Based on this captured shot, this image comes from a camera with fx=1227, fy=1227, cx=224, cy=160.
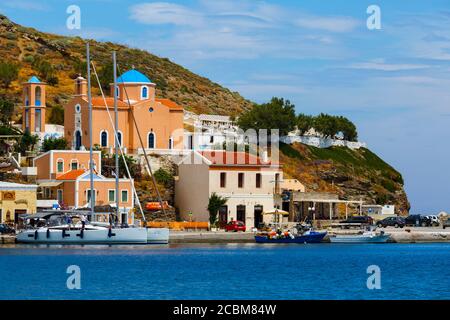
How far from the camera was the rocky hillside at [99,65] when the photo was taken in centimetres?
15312

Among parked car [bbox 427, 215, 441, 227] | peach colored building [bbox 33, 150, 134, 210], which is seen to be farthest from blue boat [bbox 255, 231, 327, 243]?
parked car [bbox 427, 215, 441, 227]

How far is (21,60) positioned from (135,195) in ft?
215

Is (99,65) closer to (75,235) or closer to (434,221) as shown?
(434,221)

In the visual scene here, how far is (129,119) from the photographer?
105750 millimetres

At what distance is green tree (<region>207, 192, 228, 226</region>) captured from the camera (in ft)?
314

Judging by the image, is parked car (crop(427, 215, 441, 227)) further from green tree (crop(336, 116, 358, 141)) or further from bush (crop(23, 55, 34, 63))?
bush (crop(23, 55, 34, 63))

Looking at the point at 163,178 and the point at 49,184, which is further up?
the point at 163,178

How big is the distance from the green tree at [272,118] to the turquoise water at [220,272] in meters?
37.2

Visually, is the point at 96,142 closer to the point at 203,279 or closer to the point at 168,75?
the point at 203,279

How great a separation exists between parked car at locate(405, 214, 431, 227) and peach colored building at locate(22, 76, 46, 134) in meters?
33.6

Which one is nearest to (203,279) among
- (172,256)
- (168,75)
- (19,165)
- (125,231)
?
(172,256)

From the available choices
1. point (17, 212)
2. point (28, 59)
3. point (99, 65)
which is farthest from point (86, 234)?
point (99, 65)

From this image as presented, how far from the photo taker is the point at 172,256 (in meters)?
75.8

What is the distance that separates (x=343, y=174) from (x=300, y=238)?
1237 inches
